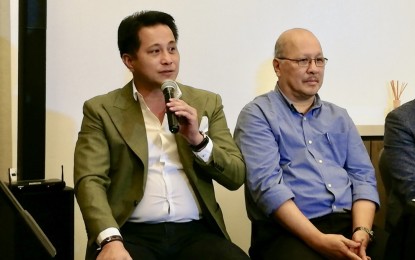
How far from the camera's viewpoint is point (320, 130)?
2.15 m

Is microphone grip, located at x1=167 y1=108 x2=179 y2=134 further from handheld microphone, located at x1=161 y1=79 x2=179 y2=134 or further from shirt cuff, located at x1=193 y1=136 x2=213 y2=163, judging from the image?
shirt cuff, located at x1=193 y1=136 x2=213 y2=163

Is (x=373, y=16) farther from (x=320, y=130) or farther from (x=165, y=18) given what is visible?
(x=165, y=18)

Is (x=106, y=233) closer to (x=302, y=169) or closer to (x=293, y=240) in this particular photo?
(x=293, y=240)

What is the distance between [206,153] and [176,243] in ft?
1.07

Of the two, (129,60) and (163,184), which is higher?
(129,60)

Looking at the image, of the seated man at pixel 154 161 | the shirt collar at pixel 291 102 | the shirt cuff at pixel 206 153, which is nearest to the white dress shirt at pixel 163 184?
the seated man at pixel 154 161

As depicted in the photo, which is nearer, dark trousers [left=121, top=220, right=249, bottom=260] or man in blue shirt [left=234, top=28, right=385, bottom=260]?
dark trousers [left=121, top=220, right=249, bottom=260]

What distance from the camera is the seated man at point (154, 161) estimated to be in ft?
5.95

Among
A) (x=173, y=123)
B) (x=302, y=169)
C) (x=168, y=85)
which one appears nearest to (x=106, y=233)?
(x=173, y=123)

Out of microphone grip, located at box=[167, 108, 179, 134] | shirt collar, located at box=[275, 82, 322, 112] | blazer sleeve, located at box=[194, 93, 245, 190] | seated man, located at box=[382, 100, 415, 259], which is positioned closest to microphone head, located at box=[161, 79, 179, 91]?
microphone grip, located at box=[167, 108, 179, 134]

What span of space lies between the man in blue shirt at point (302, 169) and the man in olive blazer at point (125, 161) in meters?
0.13

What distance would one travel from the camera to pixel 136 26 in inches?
77.5

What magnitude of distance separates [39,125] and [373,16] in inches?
75.1

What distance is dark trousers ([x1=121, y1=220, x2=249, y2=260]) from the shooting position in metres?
1.76
